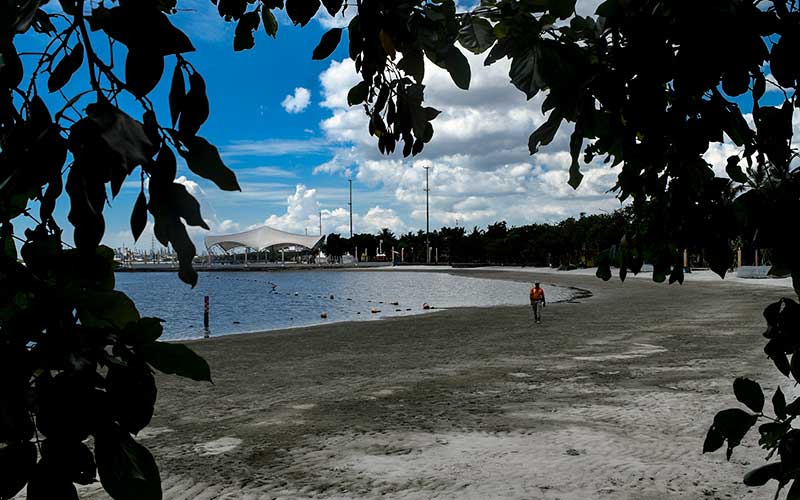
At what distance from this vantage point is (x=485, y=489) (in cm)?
655

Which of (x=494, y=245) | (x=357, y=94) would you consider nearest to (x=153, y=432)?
(x=357, y=94)

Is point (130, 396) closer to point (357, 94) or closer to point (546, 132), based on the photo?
point (546, 132)

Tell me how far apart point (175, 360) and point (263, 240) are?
172016 mm

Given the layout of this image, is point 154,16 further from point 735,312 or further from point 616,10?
point 735,312

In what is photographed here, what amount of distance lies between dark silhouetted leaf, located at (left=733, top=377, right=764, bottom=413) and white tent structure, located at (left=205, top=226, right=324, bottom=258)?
549 ft

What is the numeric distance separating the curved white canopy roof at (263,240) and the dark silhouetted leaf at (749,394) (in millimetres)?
167321

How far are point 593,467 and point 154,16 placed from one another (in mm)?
7258

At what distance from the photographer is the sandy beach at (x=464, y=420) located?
6.78 metres

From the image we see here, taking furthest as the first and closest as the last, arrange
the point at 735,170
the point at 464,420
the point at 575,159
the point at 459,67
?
the point at 464,420 < the point at 735,170 < the point at 575,159 < the point at 459,67

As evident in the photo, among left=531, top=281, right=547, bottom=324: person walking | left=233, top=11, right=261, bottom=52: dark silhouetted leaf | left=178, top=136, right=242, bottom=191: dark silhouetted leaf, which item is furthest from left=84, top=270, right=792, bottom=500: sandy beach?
left=178, top=136, right=242, bottom=191: dark silhouetted leaf

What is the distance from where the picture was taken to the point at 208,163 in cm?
106

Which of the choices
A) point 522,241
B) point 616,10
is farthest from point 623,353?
point 522,241

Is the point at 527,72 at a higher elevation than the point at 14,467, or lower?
higher

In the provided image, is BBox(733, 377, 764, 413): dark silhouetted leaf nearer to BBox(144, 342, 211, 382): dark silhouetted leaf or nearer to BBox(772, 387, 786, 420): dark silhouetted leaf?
BBox(772, 387, 786, 420): dark silhouetted leaf
